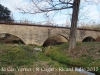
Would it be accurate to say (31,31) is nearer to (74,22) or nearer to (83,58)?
(74,22)

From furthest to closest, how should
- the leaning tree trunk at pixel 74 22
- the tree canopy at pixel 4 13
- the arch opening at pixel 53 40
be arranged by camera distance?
the tree canopy at pixel 4 13, the arch opening at pixel 53 40, the leaning tree trunk at pixel 74 22

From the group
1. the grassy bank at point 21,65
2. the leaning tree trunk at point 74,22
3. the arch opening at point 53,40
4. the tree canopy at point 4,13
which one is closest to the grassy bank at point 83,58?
the leaning tree trunk at point 74,22

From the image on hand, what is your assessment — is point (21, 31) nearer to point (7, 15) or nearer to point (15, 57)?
point (7, 15)

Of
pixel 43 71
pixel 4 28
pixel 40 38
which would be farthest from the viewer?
pixel 40 38

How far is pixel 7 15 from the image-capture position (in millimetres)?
30312

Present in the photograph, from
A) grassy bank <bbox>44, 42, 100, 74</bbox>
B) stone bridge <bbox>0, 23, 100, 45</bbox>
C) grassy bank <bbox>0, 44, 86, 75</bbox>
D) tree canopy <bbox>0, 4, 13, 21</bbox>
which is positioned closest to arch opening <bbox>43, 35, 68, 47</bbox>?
stone bridge <bbox>0, 23, 100, 45</bbox>

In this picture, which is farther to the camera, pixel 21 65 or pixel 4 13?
pixel 4 13

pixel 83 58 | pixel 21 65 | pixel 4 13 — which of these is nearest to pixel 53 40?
pixel 4 13

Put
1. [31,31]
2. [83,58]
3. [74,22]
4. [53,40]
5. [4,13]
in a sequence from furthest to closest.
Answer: [4,13]
[53,40]
[31,31]
[74,22]
[83,58]

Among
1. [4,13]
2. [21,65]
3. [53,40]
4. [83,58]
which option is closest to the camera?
[21,65]

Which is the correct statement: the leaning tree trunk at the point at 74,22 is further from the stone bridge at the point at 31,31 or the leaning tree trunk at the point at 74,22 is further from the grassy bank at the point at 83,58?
the stone bridge at the point at 31,31

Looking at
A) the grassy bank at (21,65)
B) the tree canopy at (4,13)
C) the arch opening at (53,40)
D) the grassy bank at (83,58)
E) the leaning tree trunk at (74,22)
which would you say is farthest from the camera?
the tree canopy at (4,13)

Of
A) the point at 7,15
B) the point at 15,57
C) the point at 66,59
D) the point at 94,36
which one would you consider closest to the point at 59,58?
the point at 66,59

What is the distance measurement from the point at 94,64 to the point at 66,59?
2632 millimetres
